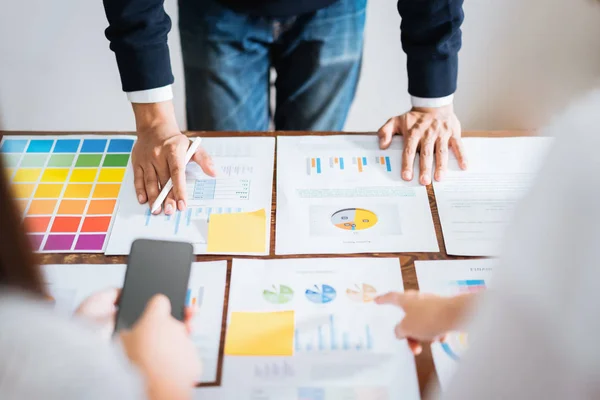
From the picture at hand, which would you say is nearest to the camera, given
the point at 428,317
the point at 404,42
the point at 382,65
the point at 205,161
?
the point at 428,317

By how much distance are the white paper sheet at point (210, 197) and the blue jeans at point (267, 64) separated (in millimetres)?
222

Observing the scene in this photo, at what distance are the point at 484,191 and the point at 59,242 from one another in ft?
1.88

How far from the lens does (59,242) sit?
734mm

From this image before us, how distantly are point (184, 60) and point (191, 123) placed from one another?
130 mm

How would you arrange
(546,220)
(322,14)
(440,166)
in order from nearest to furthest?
(546,220)
(440,166)
(322,14)

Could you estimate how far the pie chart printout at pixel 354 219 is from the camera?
2.46ft

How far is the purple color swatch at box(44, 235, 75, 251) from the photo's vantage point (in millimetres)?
726

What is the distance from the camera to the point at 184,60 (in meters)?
1.09

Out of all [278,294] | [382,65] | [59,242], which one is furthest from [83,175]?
[382,65]

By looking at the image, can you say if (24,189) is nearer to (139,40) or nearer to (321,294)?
(139,40)

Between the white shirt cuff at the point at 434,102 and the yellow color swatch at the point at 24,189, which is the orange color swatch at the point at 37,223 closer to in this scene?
the yellow color swatch at the point at 24,189

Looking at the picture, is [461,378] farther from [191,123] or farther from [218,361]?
[191,123]

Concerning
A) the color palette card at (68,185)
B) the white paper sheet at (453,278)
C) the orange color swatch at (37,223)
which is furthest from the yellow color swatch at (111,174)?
A: the white paper sheet at (453,278)

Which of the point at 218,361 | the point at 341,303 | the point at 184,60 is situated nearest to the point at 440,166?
the point at 341,303
